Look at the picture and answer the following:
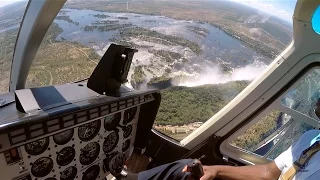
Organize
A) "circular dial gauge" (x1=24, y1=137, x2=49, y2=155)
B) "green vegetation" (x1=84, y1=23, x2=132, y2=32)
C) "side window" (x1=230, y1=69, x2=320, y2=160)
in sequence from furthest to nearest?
1. "green vegetation" (x1=84, y1=23, x2=132, y2=32)
2. "side window" (x1=230, y1=69, x2=320, y2=160)
3. "circular dial gauge" (x1=24, y1=137, x2=49, y2=155)

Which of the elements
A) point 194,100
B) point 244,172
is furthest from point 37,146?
point 244,172

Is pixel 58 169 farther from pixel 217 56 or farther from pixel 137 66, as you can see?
pixel 217 56

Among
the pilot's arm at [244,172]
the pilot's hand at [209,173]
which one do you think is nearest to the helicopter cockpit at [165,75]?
the pilot's arm at [244,172]

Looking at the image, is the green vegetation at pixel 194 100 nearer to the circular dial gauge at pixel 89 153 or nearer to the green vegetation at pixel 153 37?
the green vegetation at pixel 153 37

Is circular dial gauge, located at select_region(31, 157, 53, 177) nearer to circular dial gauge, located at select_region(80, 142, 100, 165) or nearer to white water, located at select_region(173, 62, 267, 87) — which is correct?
circular dial gauge, located at select_region(80, 142, 100, 165)

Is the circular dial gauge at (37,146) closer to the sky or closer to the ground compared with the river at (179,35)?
closer to the ground

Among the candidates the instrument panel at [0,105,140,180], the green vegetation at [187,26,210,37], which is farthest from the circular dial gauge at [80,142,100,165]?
the green vegetation at [187,26,210,37]
